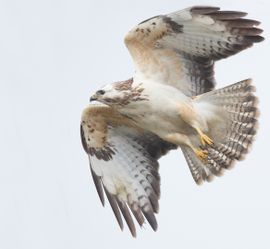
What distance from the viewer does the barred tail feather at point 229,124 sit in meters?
13.8

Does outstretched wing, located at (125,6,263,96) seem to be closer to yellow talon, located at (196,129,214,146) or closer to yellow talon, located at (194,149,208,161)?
yellow talon, located at (196,129,214,146)

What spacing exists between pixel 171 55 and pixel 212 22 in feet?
2.51

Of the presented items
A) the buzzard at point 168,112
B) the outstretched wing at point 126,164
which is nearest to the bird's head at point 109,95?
the buzzard at point 168,112

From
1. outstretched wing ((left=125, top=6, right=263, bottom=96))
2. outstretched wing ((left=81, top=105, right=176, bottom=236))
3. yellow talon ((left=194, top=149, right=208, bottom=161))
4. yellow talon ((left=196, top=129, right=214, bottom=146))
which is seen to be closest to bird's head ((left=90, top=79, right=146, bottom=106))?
outstretched wing ((left=125, top=6, right=263, bottom=96))

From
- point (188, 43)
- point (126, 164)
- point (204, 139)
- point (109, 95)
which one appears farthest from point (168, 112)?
point (126, 164)

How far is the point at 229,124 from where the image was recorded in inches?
551

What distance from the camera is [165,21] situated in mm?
13297

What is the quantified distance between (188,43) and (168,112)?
→ 0.91 meters

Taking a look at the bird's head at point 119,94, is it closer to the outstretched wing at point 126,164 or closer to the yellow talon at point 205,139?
the outstretched wing at point 126,164

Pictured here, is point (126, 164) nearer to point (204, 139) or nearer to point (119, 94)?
point (204, 139)

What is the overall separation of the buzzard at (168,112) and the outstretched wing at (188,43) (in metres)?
0.01

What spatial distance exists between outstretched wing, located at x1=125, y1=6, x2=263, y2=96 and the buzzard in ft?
→ 0.04

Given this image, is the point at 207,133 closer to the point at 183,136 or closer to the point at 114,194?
the point at 183,136

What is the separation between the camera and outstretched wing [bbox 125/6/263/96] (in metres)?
13.2
